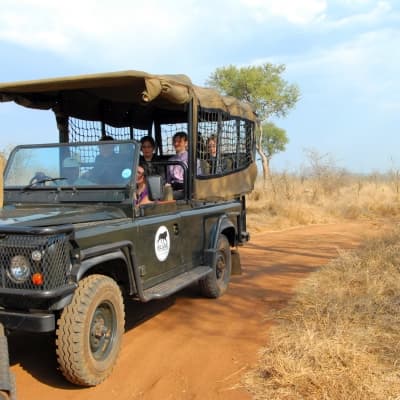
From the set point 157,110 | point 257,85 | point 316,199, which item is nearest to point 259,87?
point 257,85

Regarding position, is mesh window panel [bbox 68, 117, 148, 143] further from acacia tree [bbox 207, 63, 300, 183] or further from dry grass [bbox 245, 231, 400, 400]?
acacia tree [bbox 207, 63, 300, 183]

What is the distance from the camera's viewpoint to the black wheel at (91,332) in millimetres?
3240

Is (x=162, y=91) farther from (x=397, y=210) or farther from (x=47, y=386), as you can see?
(x=397, y=210)

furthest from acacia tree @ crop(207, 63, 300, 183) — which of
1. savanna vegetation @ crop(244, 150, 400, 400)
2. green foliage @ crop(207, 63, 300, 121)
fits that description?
savanna vegetation @ crop(244, 150, 400, 400)

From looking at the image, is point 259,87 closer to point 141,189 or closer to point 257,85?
point 257,85

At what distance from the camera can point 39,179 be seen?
4.53 metres

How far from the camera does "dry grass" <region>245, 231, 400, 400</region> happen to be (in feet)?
10.7

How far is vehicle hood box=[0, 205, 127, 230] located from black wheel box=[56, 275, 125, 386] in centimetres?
48

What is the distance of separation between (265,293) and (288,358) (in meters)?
2.45

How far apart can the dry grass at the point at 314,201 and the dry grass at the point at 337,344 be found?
7.55m

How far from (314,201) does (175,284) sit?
14.2m

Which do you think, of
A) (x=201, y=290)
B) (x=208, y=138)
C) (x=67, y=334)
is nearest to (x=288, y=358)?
(x=67, y=334)

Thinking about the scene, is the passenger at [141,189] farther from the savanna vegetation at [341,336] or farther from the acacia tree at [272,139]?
the acacia tree at [272,139]

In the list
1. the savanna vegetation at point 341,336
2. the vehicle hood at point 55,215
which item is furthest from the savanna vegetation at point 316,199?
the vehicle hood at point 55,215
